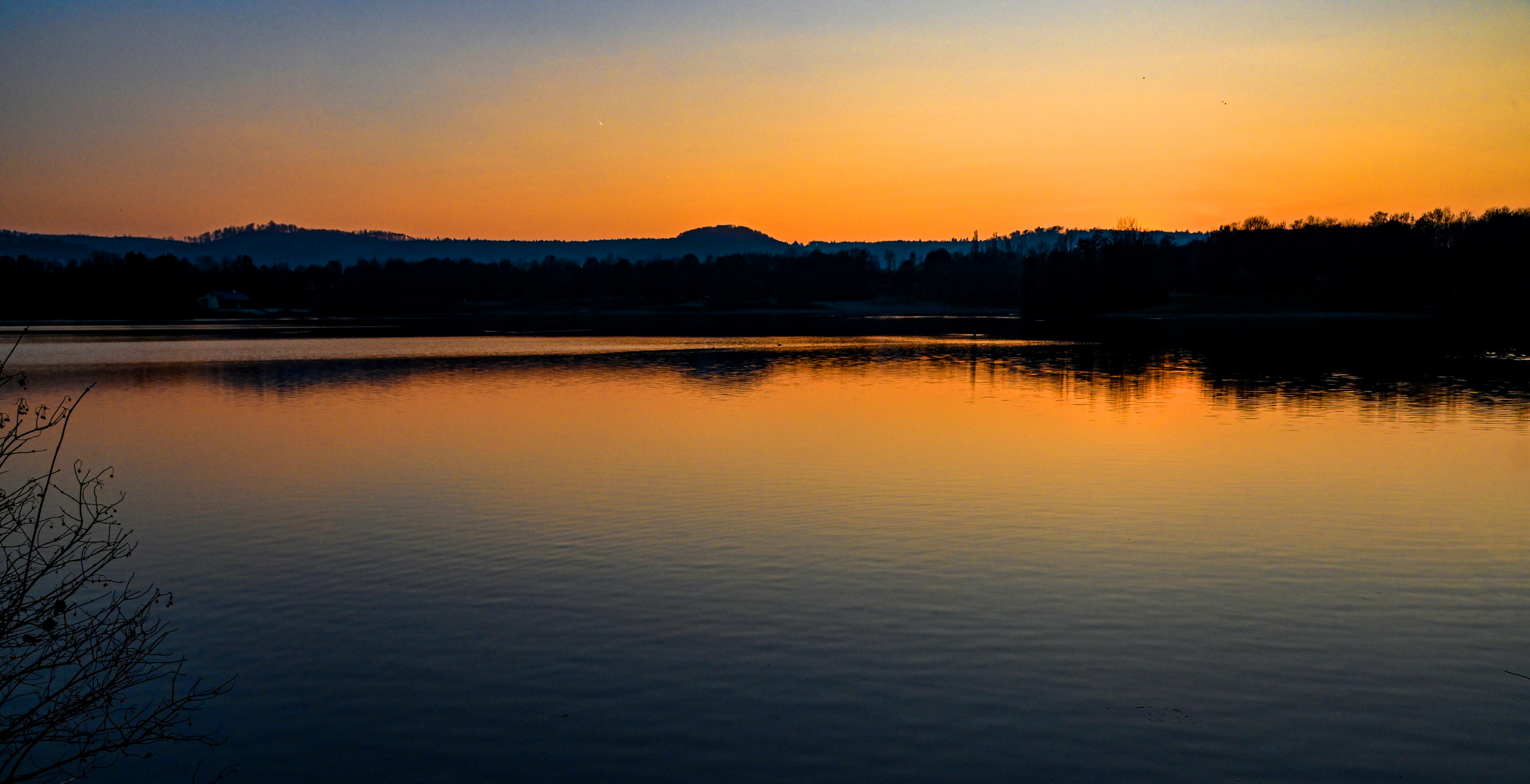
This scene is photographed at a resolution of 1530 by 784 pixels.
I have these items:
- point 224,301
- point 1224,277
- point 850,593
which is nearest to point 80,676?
point 850,593

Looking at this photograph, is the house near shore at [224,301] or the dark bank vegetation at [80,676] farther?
the house near shore at [224,301]

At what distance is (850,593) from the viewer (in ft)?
39.1

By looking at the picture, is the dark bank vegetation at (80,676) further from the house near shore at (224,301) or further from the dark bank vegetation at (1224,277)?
the house near shore at (224,301)

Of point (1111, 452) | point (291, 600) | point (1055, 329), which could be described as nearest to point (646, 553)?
point (291, 600)

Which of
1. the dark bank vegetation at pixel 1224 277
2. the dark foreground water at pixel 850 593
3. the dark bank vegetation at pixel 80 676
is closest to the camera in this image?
the dark bank vegetation at pixel 80 676

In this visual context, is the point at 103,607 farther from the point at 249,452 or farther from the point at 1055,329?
the point at 1055,329

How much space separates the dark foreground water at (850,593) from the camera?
8.13 m

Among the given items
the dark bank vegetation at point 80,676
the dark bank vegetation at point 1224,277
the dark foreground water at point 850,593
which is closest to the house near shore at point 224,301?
Answer: the dark bank vegetation at point 1224,277

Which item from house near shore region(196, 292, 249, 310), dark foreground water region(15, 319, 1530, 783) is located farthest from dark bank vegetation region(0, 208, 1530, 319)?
dark foreground water region(15, 319, 1530, 783)

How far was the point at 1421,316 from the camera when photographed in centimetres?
11462

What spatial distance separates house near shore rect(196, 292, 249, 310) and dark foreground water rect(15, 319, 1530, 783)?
158492 mm

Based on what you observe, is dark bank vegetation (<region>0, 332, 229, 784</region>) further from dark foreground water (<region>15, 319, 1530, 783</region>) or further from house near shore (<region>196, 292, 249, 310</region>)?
house near shore (<region>196, 292, 249, 310</region>)

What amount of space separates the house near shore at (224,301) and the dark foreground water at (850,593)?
158492mm

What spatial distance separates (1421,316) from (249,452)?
124m
